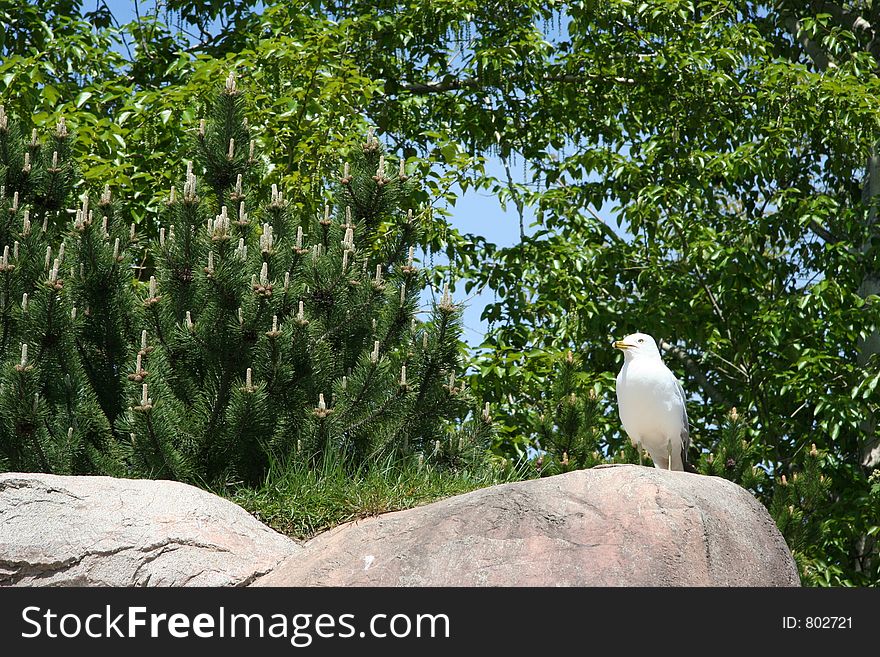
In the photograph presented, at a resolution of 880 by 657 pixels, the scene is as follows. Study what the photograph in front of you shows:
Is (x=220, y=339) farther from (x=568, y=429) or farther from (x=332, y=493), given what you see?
(x=568, y=429)

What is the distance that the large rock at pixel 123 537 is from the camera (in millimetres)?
5285

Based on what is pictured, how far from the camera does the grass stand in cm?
602

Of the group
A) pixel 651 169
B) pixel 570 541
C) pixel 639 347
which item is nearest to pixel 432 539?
pixel 570 541

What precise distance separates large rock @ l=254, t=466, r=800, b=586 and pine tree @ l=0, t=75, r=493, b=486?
1.43 meters

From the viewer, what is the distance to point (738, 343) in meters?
11.5

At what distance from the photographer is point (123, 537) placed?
5.39 metres

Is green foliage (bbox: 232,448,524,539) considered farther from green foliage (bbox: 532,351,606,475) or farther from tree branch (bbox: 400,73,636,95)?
tree branch (bbox: 400,73,636,95)

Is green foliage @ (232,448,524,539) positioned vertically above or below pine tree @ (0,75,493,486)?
below

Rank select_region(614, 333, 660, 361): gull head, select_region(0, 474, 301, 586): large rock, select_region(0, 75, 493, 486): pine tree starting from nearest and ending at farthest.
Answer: select_region(0, 474, 301, 586): large rock < select_region(614, 333, 660, 361): gull head < select_region(0, 75, 493, 486): pine tree

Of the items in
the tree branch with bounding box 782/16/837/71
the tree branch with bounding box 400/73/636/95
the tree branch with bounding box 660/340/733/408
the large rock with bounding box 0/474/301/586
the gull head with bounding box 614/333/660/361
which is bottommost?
the large rock with bounding box 0/474/301/586

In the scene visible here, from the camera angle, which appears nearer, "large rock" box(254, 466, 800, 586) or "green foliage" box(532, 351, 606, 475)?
"large rock" box(254, 466, 800, 586)

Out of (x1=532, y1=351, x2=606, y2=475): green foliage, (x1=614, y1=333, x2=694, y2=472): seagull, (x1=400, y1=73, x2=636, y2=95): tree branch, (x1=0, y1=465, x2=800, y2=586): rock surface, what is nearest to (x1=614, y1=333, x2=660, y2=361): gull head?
(x1=614, y1=333, x2=694, y2=472): seagull
